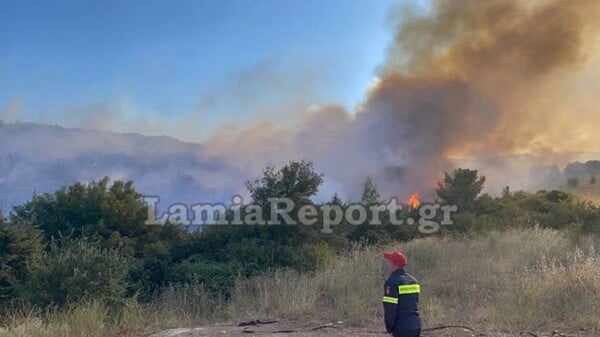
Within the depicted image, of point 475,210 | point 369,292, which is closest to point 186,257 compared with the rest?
point 369,292

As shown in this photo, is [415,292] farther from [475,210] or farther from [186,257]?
[475,210]

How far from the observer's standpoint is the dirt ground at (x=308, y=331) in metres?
7.62

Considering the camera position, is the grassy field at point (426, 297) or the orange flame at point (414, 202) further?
the orange flame at point (414, 202)

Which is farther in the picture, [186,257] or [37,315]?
[186,257]

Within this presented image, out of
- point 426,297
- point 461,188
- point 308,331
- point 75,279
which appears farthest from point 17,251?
point 461,188

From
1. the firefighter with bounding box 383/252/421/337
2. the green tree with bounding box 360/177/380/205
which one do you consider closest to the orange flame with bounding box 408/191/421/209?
the green tree with bounding box 360/177/380/205

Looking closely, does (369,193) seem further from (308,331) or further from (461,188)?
(308,331)

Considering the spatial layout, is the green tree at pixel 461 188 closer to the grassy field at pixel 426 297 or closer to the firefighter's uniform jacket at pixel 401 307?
the grassy field at pixel 426 297

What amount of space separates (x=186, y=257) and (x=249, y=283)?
147 inches

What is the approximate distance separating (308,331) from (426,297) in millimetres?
2637

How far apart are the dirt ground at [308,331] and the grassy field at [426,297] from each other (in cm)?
29

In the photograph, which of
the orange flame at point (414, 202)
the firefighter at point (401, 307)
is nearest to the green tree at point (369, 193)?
the orange flame at point (414, 202)

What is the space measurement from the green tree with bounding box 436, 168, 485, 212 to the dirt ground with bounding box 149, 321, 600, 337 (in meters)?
18.0

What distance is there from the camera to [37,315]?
9195 millimetres
